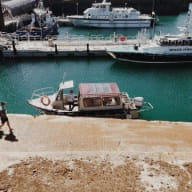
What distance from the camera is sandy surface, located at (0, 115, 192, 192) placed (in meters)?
12.2

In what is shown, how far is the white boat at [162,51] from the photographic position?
36.9 metres

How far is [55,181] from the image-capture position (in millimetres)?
12219

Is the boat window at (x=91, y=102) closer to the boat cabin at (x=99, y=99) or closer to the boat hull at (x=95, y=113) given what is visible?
the boat cabin at (x=99, y=99)

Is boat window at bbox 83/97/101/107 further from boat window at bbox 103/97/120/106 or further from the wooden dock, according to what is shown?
the wooden dock

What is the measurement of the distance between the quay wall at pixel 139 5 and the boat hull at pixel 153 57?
1433 inches

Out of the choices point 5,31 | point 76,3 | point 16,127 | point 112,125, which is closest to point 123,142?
point 112,125

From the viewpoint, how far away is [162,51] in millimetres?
37312

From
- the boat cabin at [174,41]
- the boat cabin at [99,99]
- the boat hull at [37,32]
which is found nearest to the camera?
the boat cabin at [99,99]

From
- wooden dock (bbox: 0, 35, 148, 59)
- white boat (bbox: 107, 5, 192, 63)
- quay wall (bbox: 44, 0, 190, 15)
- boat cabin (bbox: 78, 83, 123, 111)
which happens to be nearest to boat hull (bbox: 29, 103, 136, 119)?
boat cabin (bbox: 78, 83, 123, 111)

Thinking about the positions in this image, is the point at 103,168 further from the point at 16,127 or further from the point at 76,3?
the point at 76,3

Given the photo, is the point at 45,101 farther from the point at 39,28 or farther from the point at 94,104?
the point at 39,28

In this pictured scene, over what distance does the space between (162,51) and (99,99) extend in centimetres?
1890

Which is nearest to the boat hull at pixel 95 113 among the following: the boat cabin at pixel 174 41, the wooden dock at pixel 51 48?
the boat cabin at pixel 174 41

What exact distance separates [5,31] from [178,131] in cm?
4077
